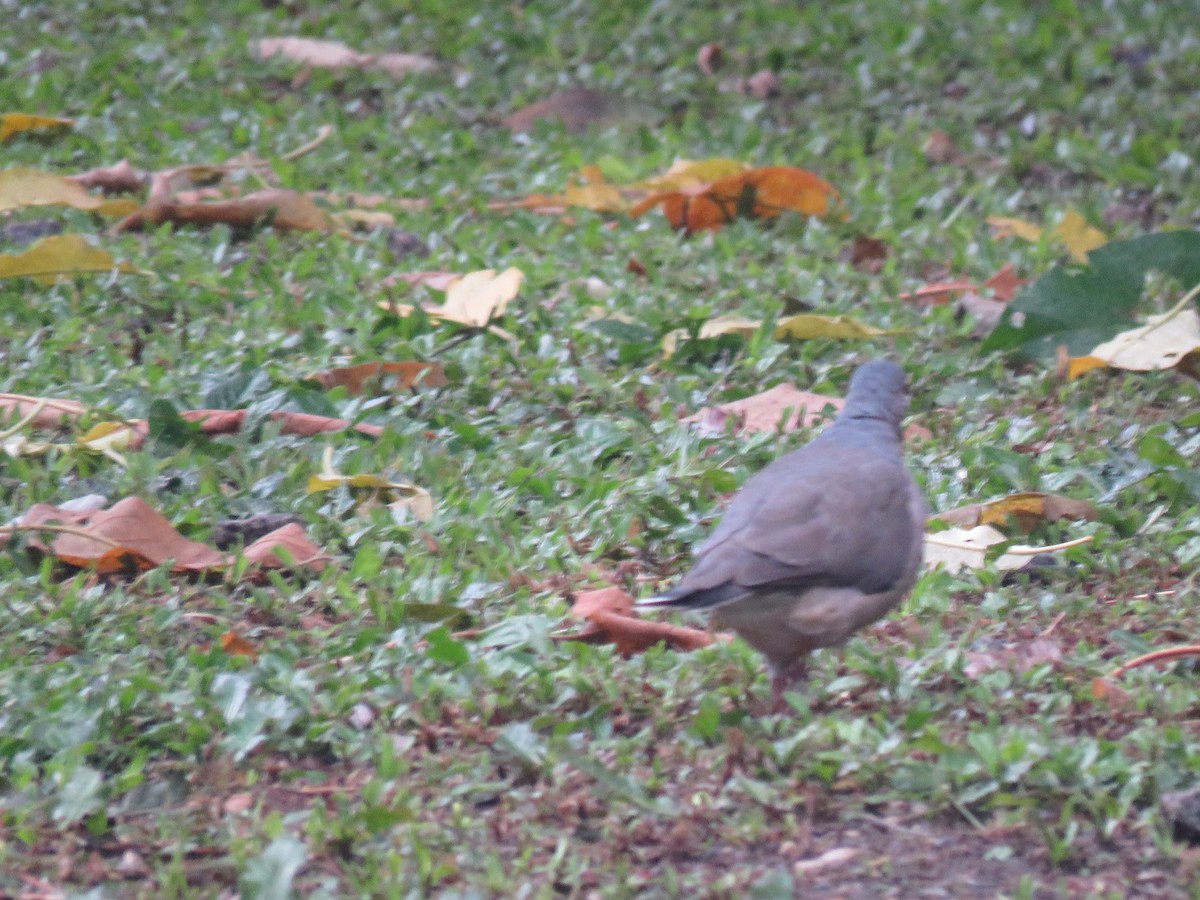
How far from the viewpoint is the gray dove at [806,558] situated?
10.8 feet

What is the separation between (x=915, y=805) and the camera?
2.99 metres

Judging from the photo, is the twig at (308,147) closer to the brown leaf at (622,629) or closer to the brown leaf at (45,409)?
the brown leaf at (45,409)

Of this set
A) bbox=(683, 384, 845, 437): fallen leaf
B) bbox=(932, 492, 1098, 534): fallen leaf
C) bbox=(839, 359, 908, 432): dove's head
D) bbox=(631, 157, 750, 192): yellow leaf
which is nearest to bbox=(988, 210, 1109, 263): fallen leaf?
bbox=(631, 157, 750, 192): yellow leaf

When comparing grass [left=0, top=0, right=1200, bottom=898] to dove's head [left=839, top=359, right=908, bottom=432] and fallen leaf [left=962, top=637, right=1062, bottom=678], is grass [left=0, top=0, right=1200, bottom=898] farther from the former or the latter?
dove's head [left=839, top=359, right=908, bottom=432]

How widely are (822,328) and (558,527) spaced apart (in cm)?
165

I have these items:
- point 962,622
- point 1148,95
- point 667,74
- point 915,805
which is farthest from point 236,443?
point 1148,95

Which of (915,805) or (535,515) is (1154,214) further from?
(915,805)

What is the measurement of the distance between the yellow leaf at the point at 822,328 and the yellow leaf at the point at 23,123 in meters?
3.77

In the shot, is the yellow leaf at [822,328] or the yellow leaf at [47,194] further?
the yellow leaf at [47,194]

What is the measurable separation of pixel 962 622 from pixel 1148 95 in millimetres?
5466

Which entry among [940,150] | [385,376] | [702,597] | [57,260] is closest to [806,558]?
[702,597]

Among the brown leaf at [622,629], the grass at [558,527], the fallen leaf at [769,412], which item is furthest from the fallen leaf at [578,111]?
the brown leaf at [622,629]

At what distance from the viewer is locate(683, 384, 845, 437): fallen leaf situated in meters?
4.88

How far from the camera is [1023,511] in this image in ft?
13.9
